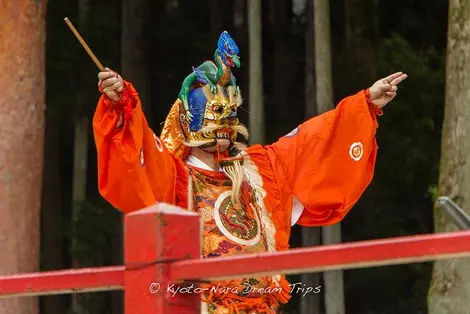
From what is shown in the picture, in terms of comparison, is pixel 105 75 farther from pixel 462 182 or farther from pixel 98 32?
pixel 98 32

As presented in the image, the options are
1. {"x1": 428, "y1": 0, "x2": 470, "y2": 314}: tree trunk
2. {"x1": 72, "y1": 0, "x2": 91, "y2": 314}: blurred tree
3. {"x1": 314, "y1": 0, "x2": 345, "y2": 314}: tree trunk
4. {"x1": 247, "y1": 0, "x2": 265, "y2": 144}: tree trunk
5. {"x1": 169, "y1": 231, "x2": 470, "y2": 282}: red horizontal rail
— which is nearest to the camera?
{"x1": 169, "y1": 231, "x2": 470, "y2": 282}: red horizontal rail

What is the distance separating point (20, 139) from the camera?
639 cm

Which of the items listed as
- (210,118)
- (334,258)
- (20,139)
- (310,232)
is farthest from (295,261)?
(310,232)

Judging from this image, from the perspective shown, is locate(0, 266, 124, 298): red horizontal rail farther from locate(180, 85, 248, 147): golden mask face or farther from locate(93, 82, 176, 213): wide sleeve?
locate(180, 85, 248, 147): golden mask face

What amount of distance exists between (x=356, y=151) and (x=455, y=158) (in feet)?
5.33

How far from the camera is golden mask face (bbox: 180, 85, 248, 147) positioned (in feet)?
15.0

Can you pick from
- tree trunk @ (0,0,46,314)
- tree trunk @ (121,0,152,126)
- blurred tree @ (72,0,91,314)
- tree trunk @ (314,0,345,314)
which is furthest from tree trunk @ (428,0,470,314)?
blurred tree @ (72,0,91,314)

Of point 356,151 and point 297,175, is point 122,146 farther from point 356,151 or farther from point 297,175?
point 356,151

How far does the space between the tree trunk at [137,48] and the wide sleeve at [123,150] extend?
19.7 ft

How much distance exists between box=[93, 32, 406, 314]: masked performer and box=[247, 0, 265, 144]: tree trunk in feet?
10.4

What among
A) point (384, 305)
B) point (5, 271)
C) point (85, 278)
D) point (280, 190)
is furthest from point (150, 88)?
point (85, 278)

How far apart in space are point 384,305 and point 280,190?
230 inches

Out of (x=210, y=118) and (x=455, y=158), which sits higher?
(x=455, y=158)

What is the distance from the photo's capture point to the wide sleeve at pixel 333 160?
472 cm
